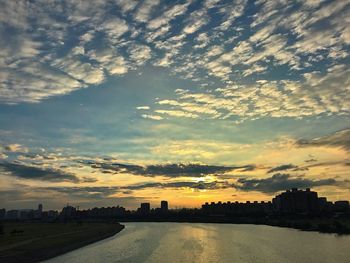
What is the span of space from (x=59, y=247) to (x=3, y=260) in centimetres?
2892

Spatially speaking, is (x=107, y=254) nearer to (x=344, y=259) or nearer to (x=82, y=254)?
(x=82, y=254)

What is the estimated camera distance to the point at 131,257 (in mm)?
80062

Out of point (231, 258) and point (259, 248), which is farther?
point (259, 248)

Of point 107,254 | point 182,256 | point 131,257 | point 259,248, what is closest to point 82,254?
point 107,254

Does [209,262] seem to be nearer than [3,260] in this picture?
No

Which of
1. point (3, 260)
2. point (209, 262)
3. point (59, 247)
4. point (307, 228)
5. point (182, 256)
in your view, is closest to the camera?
point (3, 260)

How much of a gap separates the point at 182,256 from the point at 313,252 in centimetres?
2857

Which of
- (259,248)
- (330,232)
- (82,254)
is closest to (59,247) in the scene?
(82,254)

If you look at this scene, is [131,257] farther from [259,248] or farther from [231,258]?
[259,248]

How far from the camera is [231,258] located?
3019 inches

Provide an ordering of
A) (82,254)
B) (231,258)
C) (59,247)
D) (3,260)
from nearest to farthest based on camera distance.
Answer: (3,260)
(231,258)
(82,254)
(59,247)

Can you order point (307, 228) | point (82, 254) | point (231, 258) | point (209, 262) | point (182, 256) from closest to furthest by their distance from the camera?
1. point (209, 262)
2. point (231, 258)
3. point (182, 256)
4. point (82, 254)
5. point (307, 228)

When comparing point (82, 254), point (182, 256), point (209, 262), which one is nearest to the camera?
point (209, 262)

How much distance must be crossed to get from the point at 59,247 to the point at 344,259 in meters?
62.1
